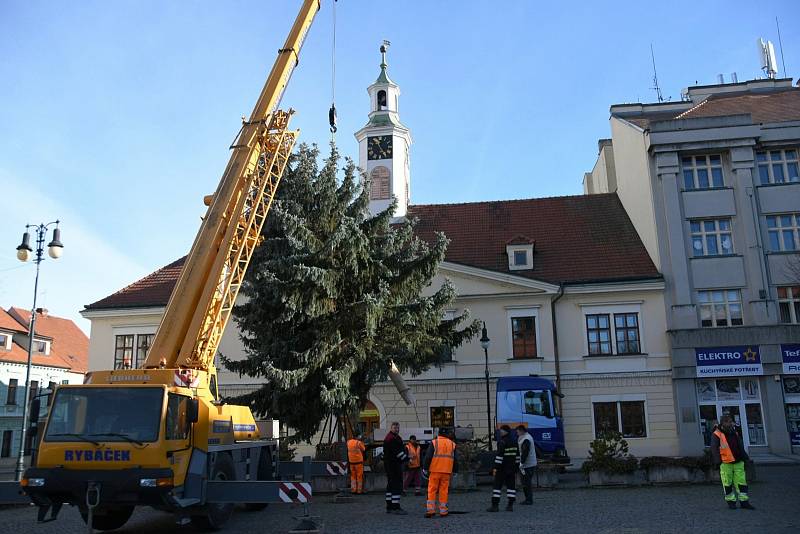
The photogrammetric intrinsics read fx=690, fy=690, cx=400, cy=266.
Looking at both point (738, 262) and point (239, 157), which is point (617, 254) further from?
point (239, 157)

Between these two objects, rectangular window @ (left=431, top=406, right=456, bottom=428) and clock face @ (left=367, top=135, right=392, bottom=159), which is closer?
rectangular window @ (left=431, top=406, right=456, bottom=428)

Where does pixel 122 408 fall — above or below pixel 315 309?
below

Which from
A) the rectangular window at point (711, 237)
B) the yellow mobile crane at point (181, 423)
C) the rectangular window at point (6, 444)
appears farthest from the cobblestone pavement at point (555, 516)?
the rectangular window at point (6, 444)

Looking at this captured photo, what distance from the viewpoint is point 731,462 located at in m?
12.7

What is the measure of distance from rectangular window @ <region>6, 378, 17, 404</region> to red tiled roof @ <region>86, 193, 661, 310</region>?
14808 millimetres

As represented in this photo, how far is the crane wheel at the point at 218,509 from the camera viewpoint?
38.3 ft

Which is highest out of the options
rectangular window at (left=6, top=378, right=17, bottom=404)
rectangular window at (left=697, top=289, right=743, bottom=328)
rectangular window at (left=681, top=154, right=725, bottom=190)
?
rectangular window at (left=681, top=154, right=725, bottom=190)

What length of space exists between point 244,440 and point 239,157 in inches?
233

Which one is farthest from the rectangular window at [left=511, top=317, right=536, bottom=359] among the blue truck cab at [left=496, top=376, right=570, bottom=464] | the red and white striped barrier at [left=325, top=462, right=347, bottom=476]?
the red and white striped barrier at [left=325, top=462, right=347, bottom=476]

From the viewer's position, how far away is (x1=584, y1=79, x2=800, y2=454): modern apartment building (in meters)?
26.6

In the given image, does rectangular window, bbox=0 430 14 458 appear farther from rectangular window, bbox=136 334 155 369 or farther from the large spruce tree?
the large spruce tree

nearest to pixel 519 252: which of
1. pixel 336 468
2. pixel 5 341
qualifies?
pixel 336 468

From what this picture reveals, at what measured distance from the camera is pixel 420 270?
21.4m

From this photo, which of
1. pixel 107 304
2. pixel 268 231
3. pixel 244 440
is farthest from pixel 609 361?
pixel 107 304
